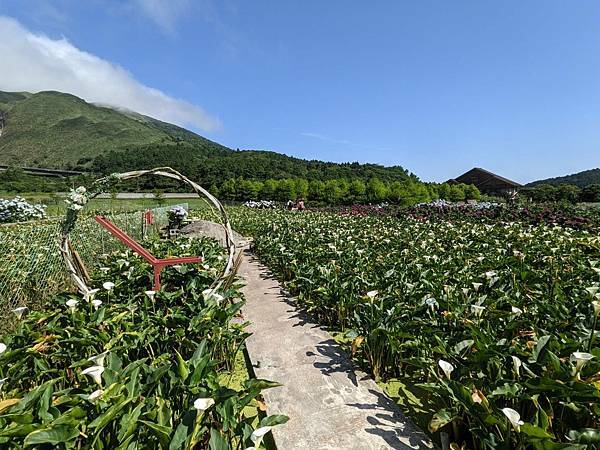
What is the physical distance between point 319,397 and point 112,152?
95.5 m

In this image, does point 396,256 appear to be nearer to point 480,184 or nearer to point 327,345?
point 327,345

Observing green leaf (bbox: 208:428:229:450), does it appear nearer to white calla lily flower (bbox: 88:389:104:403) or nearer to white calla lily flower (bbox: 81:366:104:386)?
white calla lily flower (bbox: 88:389:104:403)

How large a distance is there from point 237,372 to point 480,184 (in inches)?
2034

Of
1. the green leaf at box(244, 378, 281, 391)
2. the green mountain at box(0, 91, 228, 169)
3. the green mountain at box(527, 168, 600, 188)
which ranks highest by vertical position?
the green mountain at box(0, 91, 228, 169)

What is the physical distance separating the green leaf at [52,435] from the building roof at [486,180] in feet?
154

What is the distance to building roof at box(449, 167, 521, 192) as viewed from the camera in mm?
42406

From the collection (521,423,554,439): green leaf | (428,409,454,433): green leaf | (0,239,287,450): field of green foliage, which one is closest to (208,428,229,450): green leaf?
(0,239,287,450): field of green foliage

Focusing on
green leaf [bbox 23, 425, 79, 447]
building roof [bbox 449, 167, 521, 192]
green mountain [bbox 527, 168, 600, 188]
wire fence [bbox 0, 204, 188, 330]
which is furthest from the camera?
green mountain [bbox 527, 168, 600, 188]

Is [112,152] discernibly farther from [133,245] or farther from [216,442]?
[216,442]

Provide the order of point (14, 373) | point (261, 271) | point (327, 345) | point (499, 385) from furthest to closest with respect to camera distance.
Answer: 1. point (261, 271)
2. point (327, 345)
3. point (14, 373)
4. point (499, 385)

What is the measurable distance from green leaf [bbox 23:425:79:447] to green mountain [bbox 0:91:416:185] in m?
50.7

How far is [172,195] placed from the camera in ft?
158

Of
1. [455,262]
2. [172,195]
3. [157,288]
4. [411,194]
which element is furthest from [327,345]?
[172,195]

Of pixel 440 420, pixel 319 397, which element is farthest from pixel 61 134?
pixel 440 420
